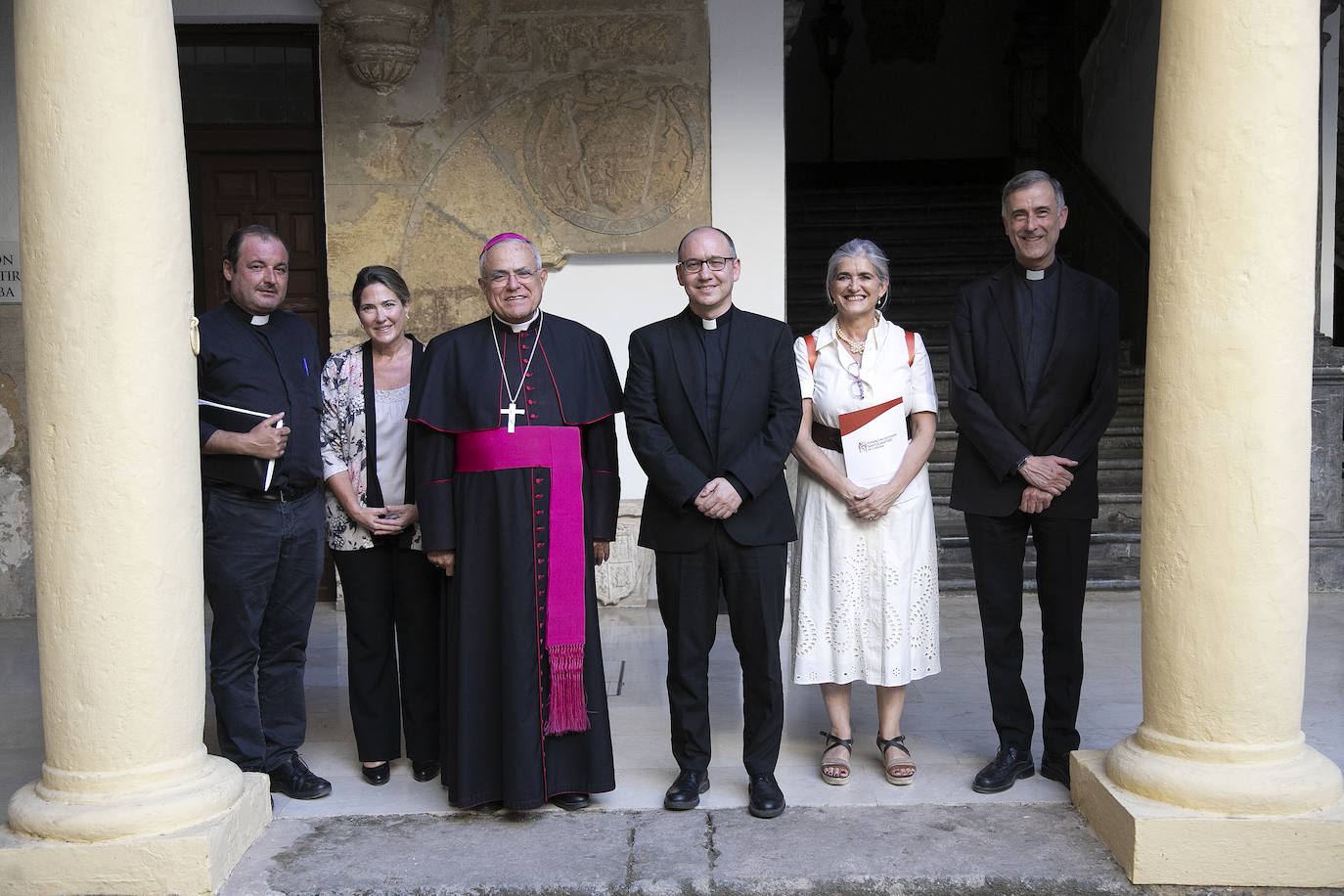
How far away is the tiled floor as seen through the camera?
4.20 m

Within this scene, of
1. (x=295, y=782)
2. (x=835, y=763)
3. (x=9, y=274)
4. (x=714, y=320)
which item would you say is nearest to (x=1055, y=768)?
(x=835, y=763)

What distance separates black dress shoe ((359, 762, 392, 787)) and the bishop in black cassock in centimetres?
36

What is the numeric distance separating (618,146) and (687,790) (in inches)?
158

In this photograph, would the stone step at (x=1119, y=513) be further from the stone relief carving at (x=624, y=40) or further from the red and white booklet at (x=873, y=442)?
the red and white booklet at (x=873, y=442)

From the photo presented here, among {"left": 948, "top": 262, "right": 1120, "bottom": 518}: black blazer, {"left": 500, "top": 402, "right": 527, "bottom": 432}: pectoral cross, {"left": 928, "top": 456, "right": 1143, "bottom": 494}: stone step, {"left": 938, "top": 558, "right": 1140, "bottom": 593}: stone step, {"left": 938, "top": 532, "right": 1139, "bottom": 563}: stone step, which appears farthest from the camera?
{"left": 928, "top": 456, "right": 1143, "bottom": 494}: stone step

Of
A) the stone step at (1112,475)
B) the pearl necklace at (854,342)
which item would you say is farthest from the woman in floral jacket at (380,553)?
the stone step at (1112,475)

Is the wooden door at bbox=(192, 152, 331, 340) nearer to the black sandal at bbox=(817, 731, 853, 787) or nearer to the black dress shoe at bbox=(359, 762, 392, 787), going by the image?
the black dress shoe at bbox=(359, 762, 392, 787)

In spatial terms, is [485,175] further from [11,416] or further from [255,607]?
[255,607]

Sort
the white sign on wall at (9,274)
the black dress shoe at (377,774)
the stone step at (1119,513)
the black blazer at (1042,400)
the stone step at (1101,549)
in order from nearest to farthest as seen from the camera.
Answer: the black blazer at (1042,400), the black dress shoe at (377,774), the white sign on wall at (9,274), the stone step at (1101,549), the stone step at (1119,513)

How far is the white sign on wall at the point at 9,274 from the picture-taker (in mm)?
7117

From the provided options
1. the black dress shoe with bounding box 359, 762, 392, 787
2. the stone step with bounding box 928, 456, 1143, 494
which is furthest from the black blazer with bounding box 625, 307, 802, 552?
the stone step with bounding box 928, 456, 1143, 494

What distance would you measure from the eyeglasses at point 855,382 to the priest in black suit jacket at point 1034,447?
32 centimetres

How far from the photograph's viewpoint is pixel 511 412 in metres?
4.08

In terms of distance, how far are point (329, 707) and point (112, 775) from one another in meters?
1.76
